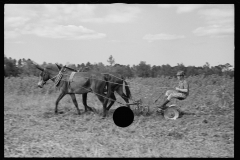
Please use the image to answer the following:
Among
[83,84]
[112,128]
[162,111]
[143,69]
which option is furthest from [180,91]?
[83,84]

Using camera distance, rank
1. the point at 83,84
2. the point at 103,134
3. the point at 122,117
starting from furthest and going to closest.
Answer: the point at 83,84, the point at 103,134, the point at 122,117

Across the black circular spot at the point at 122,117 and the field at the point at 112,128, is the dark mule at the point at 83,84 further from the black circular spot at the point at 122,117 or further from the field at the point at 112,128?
the black circular spot at the point at 122,117

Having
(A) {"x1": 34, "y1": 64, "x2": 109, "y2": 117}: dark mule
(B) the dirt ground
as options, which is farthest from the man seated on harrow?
(A) {"x1": 34, "y1": 64, "x2": 109, "y2": 117}: dark mule

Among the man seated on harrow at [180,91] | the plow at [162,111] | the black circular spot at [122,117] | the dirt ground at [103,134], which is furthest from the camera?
the plow at [162,111]

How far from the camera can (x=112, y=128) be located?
4.66 metres

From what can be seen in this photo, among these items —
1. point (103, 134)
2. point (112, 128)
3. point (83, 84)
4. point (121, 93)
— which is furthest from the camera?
point (83, 84)

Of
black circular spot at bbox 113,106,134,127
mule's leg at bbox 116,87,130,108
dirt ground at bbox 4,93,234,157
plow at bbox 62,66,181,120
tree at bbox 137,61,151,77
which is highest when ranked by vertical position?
tree at bbox 137,61,151,77

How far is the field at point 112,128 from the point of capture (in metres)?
3.77

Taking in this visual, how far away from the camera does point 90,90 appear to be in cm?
614

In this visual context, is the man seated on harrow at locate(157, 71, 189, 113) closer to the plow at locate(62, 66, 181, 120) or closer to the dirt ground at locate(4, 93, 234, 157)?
the plow at locate(62, 66, 181, 120)

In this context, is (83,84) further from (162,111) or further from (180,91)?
(180,91)

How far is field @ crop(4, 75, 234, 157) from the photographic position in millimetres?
3768

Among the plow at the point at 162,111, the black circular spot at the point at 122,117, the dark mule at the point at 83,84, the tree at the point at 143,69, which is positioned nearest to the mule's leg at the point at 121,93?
the plow at the point at 162,111
